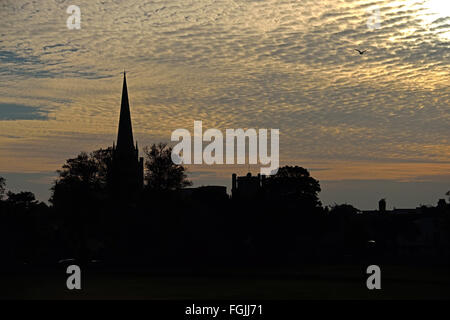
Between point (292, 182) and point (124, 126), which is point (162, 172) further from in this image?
point (124, 126)

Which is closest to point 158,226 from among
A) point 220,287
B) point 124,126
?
point 220,287

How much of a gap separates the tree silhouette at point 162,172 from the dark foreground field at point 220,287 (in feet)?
76.6

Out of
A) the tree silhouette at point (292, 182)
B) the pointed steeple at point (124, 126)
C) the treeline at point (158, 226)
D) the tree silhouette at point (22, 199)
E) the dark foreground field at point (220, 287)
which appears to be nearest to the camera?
the dark foreground field at point (220, 287)

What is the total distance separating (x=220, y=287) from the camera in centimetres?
5259

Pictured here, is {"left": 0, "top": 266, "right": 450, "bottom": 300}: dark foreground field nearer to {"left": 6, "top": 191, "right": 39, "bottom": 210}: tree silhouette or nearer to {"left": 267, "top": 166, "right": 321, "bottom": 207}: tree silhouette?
{"left": 6, "top": 191, "right": 39, "bottom": 210}: tree silhouette

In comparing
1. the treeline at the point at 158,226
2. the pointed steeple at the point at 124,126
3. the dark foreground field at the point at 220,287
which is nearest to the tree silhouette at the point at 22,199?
the treeline at the point at 158,226

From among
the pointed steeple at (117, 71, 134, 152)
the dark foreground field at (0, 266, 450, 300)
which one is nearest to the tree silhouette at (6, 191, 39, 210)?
the dark foreground field at (0, 266, 450, 300)

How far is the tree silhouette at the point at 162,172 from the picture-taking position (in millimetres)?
92062

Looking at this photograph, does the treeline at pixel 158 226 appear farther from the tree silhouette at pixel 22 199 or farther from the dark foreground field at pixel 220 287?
the dark foreground field at pixel 220 287
